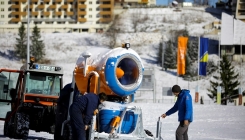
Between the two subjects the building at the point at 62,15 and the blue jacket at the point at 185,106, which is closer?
the blue jacket at the point at 185,106

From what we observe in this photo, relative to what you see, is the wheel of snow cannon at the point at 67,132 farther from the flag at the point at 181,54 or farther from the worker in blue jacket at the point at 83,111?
the flag at the point at 181,54

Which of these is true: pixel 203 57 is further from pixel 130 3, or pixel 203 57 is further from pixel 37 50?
pixel 130 3

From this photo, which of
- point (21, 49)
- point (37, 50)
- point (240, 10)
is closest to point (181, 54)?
point (37, 50)

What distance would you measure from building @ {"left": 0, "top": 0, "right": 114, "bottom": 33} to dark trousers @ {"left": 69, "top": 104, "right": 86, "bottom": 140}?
133259mm

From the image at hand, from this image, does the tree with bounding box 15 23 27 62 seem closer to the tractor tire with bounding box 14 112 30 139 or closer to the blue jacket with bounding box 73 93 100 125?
the tractor tire with bounding box 14 112 30 139

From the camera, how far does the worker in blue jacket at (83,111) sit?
560 inches

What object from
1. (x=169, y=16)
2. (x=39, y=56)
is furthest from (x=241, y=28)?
(x=169, y=16)

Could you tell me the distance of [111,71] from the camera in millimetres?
14883

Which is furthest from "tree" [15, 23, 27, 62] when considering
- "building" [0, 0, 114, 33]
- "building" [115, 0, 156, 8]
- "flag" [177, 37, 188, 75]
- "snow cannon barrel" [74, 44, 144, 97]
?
"snow cannon barrel" [74, 44, 144, 97]

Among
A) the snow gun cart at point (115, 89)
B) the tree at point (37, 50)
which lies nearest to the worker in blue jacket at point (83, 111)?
the snow gun cart at point (115, 89)

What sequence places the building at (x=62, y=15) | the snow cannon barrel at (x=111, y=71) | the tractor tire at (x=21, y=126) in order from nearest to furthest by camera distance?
the snow cannon barrel at (x=111, y=71) → the tractor tire at (x=21, y=126) → the building at (x=62, y=15)

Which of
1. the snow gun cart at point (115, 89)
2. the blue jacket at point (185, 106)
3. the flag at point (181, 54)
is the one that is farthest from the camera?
the flag at point (181, 54)

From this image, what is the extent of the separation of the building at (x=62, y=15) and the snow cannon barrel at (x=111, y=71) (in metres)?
132

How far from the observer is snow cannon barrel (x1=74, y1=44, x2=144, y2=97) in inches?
587
